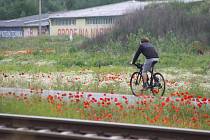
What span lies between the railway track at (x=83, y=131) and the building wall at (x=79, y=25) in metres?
52.1

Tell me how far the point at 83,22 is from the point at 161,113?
5642 cm

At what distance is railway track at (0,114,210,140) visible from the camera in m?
7.33

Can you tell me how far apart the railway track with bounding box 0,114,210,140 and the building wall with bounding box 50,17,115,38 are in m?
52.1

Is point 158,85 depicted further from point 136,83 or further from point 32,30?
point 32,30

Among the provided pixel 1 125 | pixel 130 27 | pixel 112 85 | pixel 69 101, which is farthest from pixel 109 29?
pixel 1 125

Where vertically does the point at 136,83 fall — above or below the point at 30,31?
below

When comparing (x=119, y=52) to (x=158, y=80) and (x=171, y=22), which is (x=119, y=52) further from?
(x=158, y=80)

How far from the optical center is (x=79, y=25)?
6669 centimetres

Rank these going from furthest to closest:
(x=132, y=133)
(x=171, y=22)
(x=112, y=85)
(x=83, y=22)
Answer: (x=83, y=22)
(x=171, y=22)
(x=112, y=85)
(x=132, y=133)

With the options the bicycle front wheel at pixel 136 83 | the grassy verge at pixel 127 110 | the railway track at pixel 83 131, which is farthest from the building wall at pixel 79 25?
the railway track at pixel 83 131

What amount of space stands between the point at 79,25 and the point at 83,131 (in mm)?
59161

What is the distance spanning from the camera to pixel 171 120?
9.67m

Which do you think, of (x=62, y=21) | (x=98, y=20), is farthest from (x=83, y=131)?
(x=62, y=21)

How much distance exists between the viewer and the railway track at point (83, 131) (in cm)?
733
